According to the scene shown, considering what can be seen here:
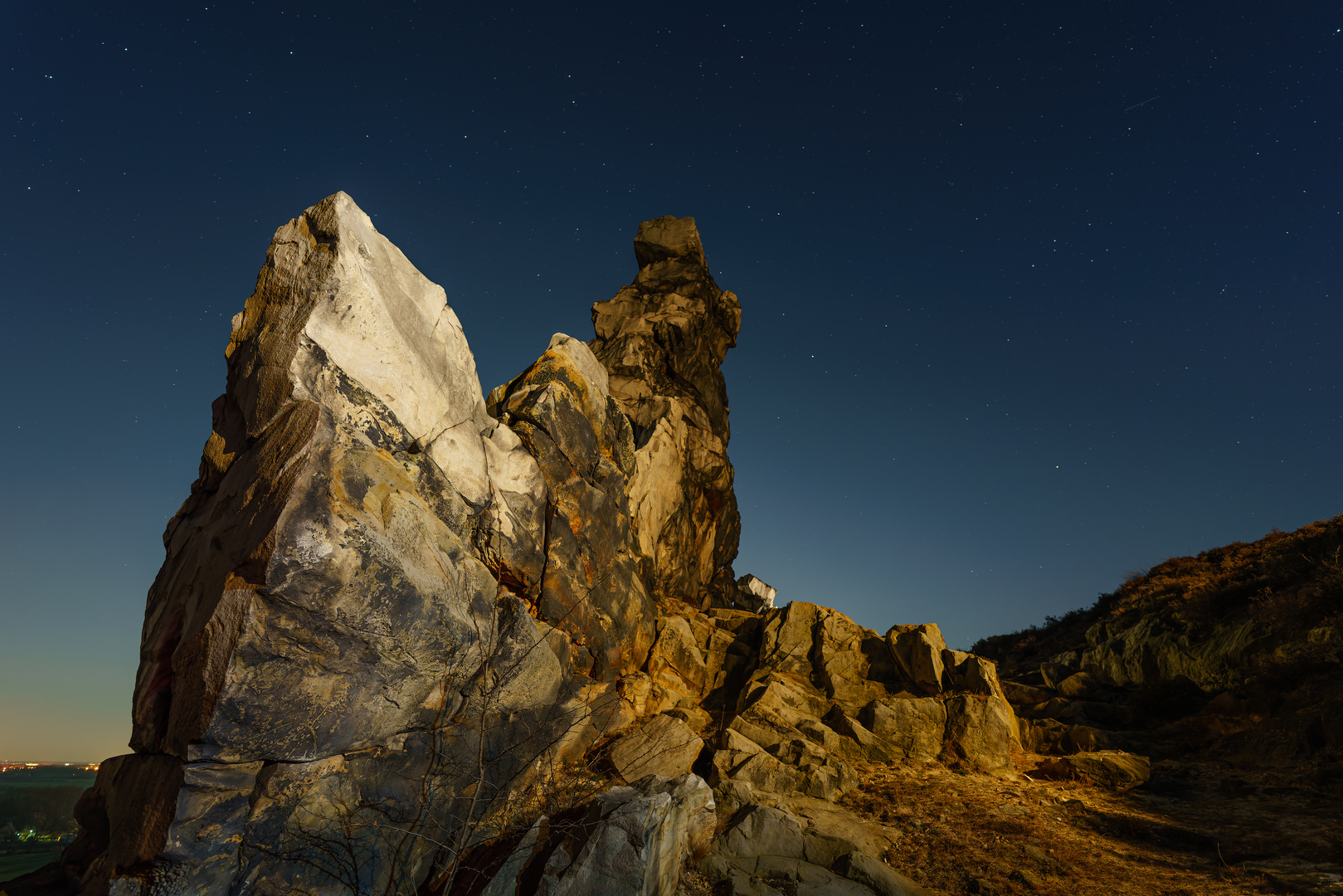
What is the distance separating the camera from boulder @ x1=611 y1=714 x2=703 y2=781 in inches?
574

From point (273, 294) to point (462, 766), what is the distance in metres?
9.88

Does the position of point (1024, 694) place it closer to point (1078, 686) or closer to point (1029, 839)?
point (1078, 686)

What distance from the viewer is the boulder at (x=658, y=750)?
47.8ft

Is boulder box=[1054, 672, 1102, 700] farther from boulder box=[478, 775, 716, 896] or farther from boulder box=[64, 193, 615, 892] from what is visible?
boulder box=[64, 193, 615, 892]

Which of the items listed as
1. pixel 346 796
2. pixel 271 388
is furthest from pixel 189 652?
pixel 271 388

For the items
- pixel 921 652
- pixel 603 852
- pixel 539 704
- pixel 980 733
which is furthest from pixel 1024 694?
pixel 603 852

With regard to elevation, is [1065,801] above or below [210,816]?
below

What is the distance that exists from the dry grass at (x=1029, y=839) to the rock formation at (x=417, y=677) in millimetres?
905

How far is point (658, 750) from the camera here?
15.1 m

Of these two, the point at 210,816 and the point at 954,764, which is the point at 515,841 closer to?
the point at 210,816

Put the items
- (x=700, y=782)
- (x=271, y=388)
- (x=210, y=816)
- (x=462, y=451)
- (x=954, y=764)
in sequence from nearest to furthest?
(x=210, y=816), (x=271, y=388), (x=700, y=782), (x=462, y=451), (x=954, y=764)

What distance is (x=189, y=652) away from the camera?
801 centimetres

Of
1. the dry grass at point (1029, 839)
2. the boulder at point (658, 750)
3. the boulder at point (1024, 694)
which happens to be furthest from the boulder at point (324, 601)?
the boulder at point (1024, 694)

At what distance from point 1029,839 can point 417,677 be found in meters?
13.5
